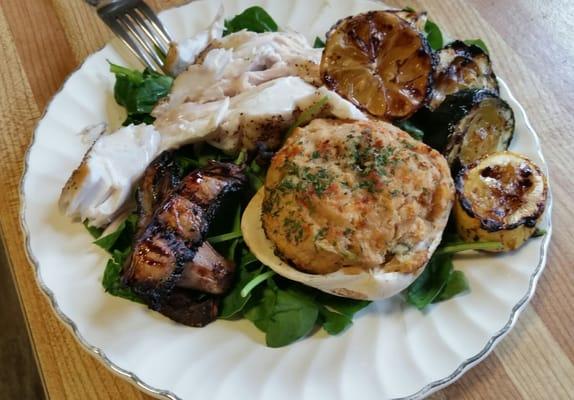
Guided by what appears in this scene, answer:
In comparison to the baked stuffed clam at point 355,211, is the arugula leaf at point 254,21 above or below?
below

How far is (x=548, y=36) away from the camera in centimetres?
314

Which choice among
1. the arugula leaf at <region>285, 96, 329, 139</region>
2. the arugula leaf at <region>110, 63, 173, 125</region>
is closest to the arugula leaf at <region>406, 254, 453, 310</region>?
the arugula leaf at <region>285, 96, 329, 139</region>

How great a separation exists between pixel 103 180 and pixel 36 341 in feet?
2.08

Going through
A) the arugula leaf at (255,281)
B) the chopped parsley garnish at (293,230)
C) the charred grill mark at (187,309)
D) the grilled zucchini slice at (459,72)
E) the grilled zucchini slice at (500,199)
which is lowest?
the charred grill mark at (187,309)

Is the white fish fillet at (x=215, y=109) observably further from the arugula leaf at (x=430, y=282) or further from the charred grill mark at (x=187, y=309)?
the arugula leaf at (x=430, y=282)

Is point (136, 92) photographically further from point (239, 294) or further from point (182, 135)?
point (239, 294)

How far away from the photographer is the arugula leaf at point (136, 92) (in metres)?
2.61

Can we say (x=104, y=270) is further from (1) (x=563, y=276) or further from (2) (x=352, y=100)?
(1) (x=563, y=276)

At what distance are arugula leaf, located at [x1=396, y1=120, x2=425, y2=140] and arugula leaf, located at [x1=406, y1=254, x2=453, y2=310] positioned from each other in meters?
0.52

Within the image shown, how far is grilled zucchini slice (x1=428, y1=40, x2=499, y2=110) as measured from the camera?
241cm

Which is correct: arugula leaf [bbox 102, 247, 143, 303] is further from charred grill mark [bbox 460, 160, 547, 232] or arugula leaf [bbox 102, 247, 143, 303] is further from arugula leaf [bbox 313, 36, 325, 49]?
arugula leaf [bbox 313, 36, 325, 49]

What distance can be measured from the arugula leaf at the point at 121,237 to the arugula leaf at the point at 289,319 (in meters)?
0.61

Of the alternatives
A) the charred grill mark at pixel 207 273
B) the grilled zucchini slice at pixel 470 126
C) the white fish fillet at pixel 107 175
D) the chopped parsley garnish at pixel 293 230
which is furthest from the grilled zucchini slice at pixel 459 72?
the white fish fillet at pixel 107 175

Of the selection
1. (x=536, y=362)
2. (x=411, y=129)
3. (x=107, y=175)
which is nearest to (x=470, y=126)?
(x=411, y=129)
